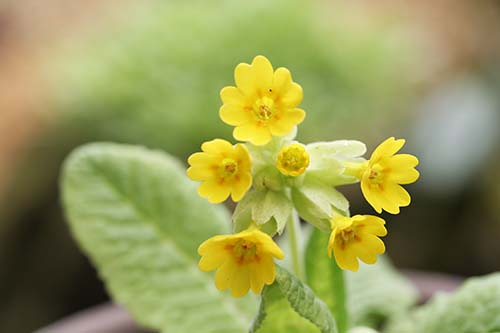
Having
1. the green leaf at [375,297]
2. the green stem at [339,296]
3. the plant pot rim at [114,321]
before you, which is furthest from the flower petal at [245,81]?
the plant pot rim at [114,321]

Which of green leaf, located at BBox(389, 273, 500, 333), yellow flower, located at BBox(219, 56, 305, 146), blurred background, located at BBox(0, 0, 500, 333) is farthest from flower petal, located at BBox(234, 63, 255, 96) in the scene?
blurred background, located at BBox(0, 0, 500, 333)

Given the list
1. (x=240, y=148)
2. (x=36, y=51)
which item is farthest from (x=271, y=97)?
(x=36, y=51)

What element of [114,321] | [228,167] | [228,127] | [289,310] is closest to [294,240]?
[289,310]

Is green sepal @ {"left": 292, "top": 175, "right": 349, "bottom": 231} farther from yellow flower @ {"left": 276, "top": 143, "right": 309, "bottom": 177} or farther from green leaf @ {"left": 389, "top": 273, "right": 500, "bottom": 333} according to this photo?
green leaf @ {"left": 389, "top": 273, "right": 500, "bottom": 333}

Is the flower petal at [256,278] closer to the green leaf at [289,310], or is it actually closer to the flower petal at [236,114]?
the green leaf at [289,310]

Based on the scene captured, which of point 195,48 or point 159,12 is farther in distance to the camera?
point 159,12

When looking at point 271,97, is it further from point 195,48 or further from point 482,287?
point 195,48
